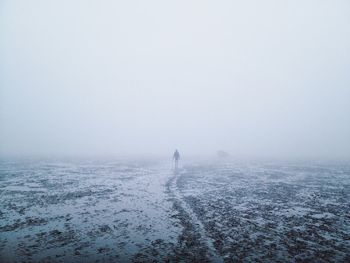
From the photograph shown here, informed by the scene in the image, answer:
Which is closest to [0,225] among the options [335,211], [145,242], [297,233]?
[145,242]

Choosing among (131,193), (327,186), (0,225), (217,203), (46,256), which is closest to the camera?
(46,256)

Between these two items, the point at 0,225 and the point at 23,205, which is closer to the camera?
the point at 0,225

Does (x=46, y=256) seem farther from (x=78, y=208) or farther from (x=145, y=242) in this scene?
(x=78, y=208)

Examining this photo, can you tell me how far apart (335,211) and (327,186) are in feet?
39.3

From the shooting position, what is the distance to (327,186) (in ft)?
92.1

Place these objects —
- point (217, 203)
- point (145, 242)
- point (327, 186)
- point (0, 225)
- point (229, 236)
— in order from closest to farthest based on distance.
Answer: point (145, 242), point (229, 236), point (0, 225), point (217, 203), point (327, 186)

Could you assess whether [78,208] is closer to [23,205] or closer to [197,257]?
[23,205]

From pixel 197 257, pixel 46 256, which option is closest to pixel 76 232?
pixel 46 256

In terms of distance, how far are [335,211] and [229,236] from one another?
382 inches

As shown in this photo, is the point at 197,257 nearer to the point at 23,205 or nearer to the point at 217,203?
the point at 217,203

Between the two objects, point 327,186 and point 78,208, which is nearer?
point 78,208

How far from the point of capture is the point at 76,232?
1274 centimetres

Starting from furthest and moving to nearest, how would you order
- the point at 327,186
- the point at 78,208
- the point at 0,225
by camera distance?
the point at 327,186, the point at 78,208, the point at 0,225

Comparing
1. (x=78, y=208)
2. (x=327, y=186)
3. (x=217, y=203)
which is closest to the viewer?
(x=78, y=208)
